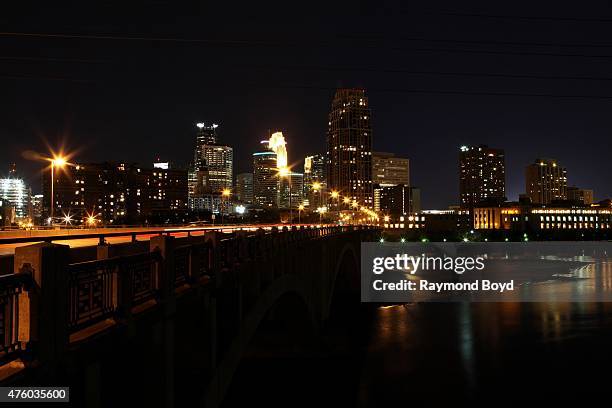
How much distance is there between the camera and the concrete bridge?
5305mm

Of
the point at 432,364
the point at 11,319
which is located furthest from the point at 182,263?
the point at 432,364

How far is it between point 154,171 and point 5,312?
184m

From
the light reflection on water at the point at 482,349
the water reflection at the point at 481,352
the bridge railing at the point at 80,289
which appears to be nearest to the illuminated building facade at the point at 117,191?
the light reflection on water at the point at 482,349

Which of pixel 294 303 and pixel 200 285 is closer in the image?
pixel 200 285

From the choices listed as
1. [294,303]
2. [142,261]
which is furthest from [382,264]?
[142,261]

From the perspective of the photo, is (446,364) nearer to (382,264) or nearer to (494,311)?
(494,311)

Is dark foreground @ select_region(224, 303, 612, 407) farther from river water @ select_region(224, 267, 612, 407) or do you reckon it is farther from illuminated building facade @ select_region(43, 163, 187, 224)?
illuminated building facade @ select_region(43, 163, 187, 224)

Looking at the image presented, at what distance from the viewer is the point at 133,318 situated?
7312 millimetres

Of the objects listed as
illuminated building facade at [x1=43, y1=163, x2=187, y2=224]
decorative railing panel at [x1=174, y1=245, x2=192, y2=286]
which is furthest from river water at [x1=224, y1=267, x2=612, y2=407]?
illuminated building facade at [x1=43, y1=163, x2=187, y2=224]

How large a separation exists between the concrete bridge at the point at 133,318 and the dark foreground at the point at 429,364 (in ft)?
56.0

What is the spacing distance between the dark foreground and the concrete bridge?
17065mm

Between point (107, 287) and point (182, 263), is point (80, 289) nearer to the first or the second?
point (107, 287)

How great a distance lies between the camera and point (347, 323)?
49656 mm

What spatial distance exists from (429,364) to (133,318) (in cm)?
3440
